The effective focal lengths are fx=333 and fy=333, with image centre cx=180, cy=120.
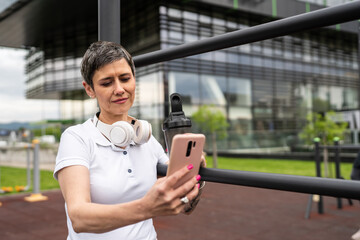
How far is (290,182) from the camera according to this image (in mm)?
678

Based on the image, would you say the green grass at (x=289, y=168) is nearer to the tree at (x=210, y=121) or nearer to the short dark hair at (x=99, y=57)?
the tree at (x=210, y=121)

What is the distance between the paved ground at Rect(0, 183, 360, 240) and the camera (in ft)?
14.3

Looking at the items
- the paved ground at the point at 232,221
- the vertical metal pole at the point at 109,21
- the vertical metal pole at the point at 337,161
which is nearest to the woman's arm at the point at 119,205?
the vertical metal pole at the point at 109,21

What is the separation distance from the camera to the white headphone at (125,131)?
0.97m

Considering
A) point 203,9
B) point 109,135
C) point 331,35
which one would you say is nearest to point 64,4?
point 203,9

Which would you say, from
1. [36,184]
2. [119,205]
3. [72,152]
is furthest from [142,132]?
[36,184]

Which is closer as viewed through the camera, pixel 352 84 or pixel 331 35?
pixel 331 35

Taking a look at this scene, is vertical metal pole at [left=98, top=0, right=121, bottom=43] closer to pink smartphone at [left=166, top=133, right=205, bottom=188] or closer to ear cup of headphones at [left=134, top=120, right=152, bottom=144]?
ear cup of headphones at [left=134, top=120, right=152, bottom=144]

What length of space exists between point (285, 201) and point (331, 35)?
19.8 meters

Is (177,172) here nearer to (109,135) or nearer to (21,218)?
(109,135)

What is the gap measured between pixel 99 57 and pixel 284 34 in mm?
522

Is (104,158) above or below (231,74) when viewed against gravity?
below

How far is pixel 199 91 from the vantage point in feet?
58.1

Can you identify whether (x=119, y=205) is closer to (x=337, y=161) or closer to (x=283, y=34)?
(x=283, y=34)
